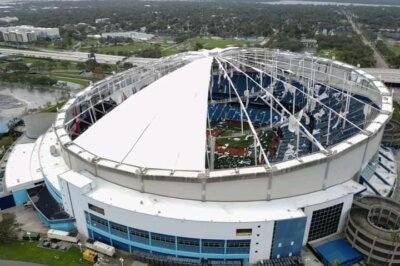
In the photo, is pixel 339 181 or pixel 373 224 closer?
pixel 373 224

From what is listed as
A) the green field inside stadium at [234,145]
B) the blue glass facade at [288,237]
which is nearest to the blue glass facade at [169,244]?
the blue glass facade at [288,237]

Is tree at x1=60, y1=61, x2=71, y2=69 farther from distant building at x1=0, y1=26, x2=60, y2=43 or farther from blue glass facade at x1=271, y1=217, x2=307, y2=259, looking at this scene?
blue glass facade at x1=271, y1=217, x2=307, y2=259

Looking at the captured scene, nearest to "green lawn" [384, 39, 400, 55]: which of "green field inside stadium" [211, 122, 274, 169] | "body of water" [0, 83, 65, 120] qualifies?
"green field inside stadium" [211, 122, 274, 169]

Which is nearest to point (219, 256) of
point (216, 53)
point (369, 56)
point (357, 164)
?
point (357, 164)

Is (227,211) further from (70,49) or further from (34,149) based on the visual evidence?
(70,49)

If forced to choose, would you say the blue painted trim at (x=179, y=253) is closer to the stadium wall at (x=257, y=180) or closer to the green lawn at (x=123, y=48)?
the stadium wall at (x=257, y=180)

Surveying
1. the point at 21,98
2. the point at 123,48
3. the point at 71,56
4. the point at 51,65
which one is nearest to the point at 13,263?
the point at 21,98
